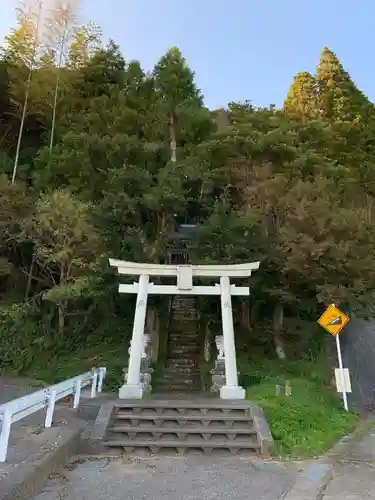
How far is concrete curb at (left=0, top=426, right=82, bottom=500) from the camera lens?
3092 mm

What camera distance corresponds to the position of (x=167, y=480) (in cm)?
416

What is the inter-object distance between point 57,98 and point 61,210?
6154 millimetres

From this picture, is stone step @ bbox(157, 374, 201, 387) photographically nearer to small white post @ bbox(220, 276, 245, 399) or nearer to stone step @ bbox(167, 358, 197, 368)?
stone step @ bbox(167, 358, 197, 368)

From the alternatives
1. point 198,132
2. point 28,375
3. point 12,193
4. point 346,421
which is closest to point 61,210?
point 12,193

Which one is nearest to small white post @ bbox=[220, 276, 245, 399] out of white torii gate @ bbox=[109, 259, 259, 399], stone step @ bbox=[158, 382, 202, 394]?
white torii gate @ bbox=[109, 259, 259, 399]

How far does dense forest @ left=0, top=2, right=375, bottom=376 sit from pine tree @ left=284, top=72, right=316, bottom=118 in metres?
4.98

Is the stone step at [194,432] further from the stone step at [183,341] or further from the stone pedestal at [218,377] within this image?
the stone step at [183,341]

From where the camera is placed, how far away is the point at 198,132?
14.3 m

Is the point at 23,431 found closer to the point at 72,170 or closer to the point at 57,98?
the point at 72,170

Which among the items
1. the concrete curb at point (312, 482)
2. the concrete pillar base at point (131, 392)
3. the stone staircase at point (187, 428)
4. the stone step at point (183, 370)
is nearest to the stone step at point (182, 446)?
the stone staircase at point (187, 428)

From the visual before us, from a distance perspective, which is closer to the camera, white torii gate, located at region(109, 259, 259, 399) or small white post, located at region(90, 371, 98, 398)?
small white post, located at region(90, 371, 98, 398)

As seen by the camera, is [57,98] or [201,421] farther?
[57,98]

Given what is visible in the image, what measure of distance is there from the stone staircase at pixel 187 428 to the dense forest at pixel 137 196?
13.4 feet

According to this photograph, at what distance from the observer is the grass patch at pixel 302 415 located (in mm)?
5379
